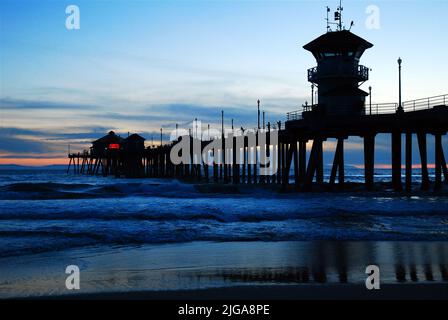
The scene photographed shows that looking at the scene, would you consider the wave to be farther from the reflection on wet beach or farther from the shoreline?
the shoreline

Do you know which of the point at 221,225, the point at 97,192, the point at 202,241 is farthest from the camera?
the point at 97,192

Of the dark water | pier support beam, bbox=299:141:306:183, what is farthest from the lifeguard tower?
the dark water

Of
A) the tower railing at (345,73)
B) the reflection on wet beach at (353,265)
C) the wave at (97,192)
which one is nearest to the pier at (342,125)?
the tower railing at (345,73)

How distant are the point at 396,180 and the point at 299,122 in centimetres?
668

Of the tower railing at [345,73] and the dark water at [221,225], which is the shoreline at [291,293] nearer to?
the dark water at [221,225]

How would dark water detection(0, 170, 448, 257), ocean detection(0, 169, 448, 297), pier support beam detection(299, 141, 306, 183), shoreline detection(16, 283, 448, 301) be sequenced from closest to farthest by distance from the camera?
shoreline detection(16, 283, 448, 301)
ocean detection(0, 169, 448, 297)
dark water detection(0, 170, 448, 257)
pier support beam detection(299, 141, 306, 183)

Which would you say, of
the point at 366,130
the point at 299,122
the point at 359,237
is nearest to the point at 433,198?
the point at 366,130

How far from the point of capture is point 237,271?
349 inches

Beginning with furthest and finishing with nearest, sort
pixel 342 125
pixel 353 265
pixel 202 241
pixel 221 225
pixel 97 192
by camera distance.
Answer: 1. pixel 97 192
2. pixel 342 125
3. pixel 221 225
4. pixel 202 241
5. pixel 353 265

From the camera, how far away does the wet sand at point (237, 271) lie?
718 cm

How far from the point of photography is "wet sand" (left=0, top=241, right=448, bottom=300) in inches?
283

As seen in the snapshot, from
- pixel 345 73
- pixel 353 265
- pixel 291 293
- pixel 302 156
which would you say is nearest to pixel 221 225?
pixel 353 265

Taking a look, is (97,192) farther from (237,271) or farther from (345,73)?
(237,271)

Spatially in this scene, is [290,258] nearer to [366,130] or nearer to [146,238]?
[146,238]
